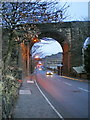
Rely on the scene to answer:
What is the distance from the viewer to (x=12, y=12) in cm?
703

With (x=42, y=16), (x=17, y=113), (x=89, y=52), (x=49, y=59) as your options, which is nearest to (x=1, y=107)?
(x=17, y=113)

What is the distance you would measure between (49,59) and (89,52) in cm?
11152

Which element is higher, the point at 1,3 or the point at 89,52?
the point at 1,3

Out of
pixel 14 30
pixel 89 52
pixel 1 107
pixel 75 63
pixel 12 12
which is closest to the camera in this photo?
pixel 1 107

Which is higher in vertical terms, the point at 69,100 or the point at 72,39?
the point at 72,39

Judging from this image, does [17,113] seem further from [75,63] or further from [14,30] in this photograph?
[75,63]

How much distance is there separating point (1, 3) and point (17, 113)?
12.6ft

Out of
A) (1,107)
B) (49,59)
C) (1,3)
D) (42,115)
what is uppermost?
(1,3)

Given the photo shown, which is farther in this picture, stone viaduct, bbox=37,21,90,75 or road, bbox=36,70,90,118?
stone viaduct, bbox=37,21,90,75

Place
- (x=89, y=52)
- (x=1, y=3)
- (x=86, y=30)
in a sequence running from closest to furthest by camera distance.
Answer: (x=1, y=3)
(x=89, y=52)
(x=86, y=30)

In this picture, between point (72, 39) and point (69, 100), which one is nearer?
point (69, 100)

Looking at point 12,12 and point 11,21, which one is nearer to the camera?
point 12,12

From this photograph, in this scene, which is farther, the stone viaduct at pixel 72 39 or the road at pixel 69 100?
the stone viaduct at pixel 72 39

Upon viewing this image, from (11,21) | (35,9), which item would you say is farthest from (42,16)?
(11,21)
